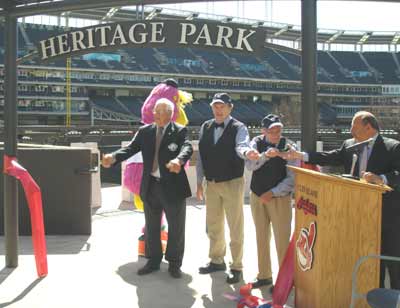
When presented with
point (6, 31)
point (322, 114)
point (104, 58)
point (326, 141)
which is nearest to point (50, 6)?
point (6, 31)

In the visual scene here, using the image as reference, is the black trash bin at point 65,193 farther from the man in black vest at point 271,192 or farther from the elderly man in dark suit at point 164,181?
the man in black vest at point 271,192

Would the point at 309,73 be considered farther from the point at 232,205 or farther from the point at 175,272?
the point at 175,272

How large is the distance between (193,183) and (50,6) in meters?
5.78

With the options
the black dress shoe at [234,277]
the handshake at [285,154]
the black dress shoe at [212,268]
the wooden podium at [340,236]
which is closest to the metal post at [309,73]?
the handshake at [285,154]

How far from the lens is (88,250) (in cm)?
526

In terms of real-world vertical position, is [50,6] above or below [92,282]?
above

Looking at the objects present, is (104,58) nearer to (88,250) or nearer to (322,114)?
(322,114)

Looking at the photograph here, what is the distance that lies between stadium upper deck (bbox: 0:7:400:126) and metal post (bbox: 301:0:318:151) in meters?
43.5

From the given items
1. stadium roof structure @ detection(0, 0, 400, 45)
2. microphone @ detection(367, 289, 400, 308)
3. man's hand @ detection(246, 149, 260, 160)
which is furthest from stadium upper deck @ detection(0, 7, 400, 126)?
microphone @ detection(367, 289, 400, 308)

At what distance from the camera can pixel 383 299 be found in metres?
2.42

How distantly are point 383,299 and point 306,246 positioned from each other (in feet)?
2.52

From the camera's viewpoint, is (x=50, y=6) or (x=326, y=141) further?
(x=326, y=141)

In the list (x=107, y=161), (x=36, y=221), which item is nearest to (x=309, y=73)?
(x=107, y=161)

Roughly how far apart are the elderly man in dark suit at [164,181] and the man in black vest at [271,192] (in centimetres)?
67
